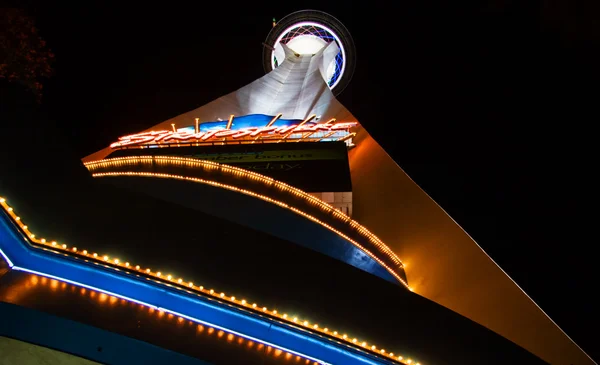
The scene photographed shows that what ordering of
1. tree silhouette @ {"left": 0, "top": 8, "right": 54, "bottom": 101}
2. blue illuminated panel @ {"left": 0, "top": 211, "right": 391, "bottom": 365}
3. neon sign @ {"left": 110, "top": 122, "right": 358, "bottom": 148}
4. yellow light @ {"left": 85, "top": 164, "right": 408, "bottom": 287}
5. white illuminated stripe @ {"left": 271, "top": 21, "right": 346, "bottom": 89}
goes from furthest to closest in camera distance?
white illuminated stripe @ {"left": 271, "top": 21, "right": 346, "bottom": 89}, neon sign @ {"left": 110, "top": 122, "right": 358, "bottom": 148}, yellow light @ {"left": 85, "top": 164, "right": 408, "bottom": 287}, tree silhouette @ {"left": 0, "top": 8, "right": 54, "bottom": 101}, blue illuminated panel @ {"left": 0, "top": 211, "right": 391, "bottom": 365}

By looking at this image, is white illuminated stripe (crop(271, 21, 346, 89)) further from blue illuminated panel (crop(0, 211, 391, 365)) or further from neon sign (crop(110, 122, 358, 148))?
blue illuminated panel (crop(0, 211, 391, 365))

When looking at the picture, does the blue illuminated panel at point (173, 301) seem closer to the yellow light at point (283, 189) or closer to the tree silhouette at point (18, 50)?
the tree silhouette at point (18, 50)

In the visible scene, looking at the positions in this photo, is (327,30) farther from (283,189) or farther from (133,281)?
(133,281)

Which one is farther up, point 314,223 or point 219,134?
point 219,134

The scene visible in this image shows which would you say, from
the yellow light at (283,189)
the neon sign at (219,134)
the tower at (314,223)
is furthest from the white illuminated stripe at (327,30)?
the yellow light at (283,189)

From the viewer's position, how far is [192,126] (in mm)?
20641

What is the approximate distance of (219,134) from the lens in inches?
690

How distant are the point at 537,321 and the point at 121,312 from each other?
9622 mm

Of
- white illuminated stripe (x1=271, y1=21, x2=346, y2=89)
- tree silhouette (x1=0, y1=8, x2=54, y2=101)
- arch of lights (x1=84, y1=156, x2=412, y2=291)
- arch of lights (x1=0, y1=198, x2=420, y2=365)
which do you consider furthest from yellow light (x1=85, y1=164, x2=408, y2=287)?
white illuminated stripe (x1=271, y1=21, x2=346, y2=89)

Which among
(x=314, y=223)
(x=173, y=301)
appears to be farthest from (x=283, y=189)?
(x=173, y=301)

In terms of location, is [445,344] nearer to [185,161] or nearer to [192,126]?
[185,161]

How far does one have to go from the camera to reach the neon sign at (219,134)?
17.2 meters

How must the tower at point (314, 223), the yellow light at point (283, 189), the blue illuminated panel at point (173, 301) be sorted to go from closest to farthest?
1. the blue illuminated panel at point (173, 301)
2. the tower at point (314, 223)
3. the yellow light at point (283, 189)

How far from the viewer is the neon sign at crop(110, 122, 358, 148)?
1719cm
